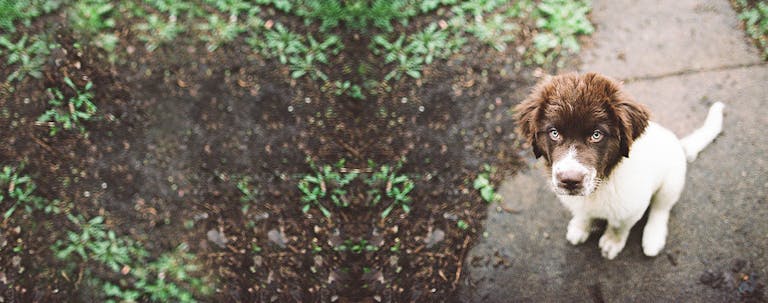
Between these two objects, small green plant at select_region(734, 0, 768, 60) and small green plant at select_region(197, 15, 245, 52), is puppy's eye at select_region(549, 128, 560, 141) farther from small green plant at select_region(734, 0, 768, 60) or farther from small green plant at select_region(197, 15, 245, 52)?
small green plant at select_region(197, 15, 245, 52)

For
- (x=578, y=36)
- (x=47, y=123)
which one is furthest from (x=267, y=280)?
(x=578, y=36)

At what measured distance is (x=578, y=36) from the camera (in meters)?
4.61

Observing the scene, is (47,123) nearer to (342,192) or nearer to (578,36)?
(342,192)

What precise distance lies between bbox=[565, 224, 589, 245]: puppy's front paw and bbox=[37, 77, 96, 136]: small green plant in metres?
3.89

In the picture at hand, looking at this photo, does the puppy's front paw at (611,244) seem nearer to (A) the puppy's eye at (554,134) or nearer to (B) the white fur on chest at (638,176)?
→ (B) the white fur on chest at (638,176)

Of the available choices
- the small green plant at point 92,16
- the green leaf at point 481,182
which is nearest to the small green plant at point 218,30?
the small green plant at point 92,16

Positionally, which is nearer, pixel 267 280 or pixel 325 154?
pixel 267 280

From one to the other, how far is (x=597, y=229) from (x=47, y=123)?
4.42m

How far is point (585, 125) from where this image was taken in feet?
9.07

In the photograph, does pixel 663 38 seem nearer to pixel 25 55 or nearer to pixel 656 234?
pixel 656 234

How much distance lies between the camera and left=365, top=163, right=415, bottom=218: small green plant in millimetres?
4051

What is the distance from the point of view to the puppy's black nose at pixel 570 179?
2.74 metres

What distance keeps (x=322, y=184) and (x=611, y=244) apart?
2.11 metres

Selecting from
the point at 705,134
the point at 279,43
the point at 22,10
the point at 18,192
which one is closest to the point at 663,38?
the point at 705,134
